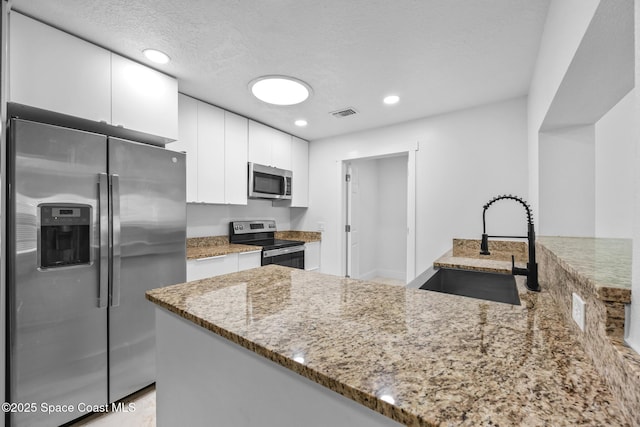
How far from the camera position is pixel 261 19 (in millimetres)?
1623

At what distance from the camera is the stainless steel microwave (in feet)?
10.8

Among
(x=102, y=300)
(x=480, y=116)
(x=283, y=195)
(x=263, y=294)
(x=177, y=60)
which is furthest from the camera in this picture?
(x=283, y=195)

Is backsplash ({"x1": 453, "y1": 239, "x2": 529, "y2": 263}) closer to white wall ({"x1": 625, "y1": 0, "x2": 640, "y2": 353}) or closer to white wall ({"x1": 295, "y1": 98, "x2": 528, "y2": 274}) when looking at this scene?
white wall ({"x1": 295, "y1": 98, "x2": 528, "y2": 274})

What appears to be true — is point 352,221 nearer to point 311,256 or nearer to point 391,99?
point 311,256

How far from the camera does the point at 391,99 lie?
2.72m

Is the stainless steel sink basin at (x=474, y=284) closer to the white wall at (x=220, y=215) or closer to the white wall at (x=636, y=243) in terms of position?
the white wall at (x=636, y=243)

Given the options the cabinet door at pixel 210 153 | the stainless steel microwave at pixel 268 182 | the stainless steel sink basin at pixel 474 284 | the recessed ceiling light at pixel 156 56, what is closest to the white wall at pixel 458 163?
the stainless steel microwave at pixel 268 182

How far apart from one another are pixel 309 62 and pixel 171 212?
4.99ft

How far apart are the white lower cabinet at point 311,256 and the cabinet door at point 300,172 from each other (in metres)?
0.63

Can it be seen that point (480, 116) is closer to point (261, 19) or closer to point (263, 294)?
point (261, 19)

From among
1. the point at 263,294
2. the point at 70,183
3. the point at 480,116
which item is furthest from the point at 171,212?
the point at 480,116

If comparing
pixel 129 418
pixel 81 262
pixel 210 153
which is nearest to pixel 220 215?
pixel 210 153

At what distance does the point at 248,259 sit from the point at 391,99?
7.16 feet

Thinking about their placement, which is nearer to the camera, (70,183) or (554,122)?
(70,183)
